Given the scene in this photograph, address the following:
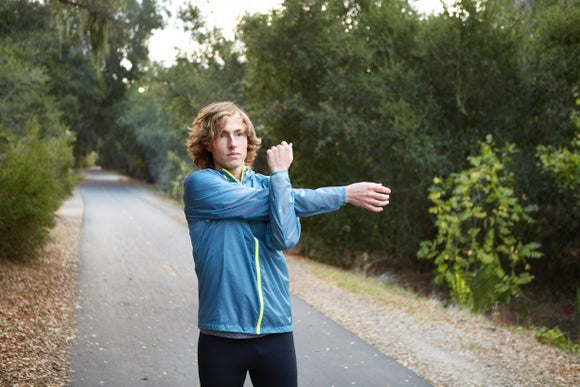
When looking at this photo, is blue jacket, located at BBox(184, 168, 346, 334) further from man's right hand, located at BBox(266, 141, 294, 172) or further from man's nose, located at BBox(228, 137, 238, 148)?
man's nose, located at BBox(228, 137, 238, 148)

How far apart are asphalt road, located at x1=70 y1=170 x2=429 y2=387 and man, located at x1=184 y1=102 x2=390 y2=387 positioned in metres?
3.22

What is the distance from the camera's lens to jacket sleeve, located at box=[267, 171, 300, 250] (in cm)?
241

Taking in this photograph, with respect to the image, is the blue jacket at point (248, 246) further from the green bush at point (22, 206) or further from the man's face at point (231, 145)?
the green bush at point (22, 206)

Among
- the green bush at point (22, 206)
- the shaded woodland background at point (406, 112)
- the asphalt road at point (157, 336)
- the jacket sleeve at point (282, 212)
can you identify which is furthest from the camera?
the shaded woodland background at point (406, 112)

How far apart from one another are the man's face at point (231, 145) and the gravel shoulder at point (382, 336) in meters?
3.53

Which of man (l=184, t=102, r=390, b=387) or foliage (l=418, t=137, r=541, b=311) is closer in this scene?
man (l=184, t=102, r=390, b=387)

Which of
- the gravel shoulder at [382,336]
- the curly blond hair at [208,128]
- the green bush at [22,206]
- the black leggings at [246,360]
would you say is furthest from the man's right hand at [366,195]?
the green bush at [22,206]

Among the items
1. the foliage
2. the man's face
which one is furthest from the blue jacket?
the foliage

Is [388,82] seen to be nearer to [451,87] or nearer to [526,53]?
[451,87]

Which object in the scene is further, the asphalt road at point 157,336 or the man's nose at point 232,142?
the asphalt road at point 157,336

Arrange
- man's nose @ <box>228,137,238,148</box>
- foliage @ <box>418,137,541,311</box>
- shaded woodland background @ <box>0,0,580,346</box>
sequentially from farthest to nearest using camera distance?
1. shaded woodland background @ <box>0,0,580,346</box>
2. foliage @ <box>418,137,541,311</box>
3. man's nose @ <box>228,137,238,148</box>

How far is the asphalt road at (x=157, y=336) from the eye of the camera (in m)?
Result: 5.68

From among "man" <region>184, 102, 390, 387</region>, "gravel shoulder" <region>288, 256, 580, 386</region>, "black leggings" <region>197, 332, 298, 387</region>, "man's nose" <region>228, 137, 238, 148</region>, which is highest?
"man's nose" <region>228, 137, 238, 148</region>

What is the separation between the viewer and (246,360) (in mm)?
2449
